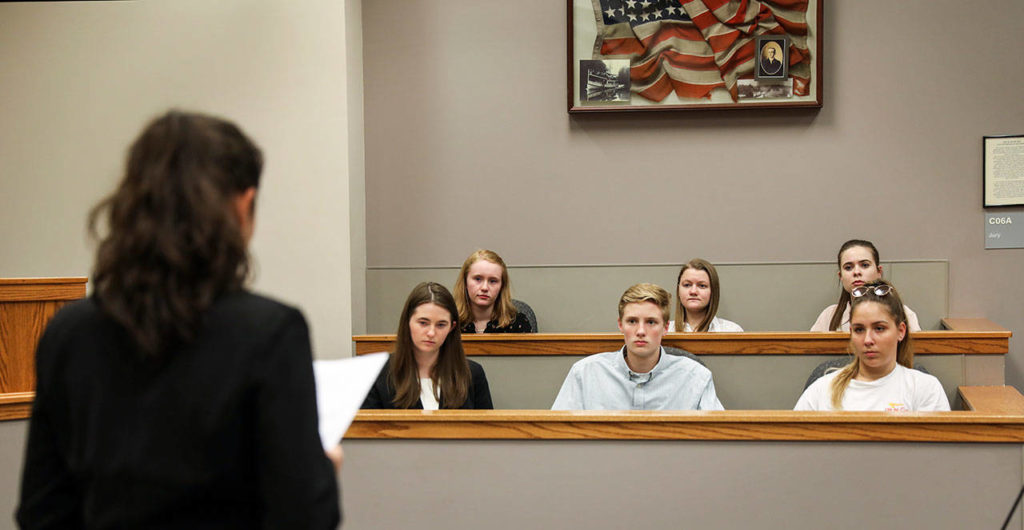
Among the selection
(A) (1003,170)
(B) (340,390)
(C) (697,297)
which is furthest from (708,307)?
(B) (340,390)

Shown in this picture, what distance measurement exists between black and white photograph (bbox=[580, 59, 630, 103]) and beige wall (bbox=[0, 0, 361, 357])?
1158 millimetres

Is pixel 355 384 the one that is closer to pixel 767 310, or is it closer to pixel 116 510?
pixel 116 510

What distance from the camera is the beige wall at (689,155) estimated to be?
410cm

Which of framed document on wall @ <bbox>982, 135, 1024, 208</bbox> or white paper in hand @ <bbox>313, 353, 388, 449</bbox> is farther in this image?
framed document on wall @ <bbox>982, 135, 1024, 208</bbox>

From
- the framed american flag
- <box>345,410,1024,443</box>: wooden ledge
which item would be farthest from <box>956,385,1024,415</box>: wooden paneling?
the framed american flag

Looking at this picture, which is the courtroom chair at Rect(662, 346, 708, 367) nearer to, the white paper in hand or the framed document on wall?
the white paper in hand

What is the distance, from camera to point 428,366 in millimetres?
2604

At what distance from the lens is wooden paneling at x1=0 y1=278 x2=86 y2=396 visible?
2.22 m

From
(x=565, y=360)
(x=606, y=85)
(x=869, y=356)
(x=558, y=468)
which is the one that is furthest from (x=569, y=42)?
(x=558, y=468)

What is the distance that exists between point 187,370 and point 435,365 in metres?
1.83

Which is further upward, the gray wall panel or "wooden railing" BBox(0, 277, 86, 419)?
"wooden railing" BBox(0, 277, 86, 419)

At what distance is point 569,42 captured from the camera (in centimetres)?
420

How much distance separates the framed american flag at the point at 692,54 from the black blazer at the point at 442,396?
A: 6.46ft

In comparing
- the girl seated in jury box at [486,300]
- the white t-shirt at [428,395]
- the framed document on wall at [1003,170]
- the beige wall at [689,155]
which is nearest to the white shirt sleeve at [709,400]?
the white t-shirt at [428,395]
